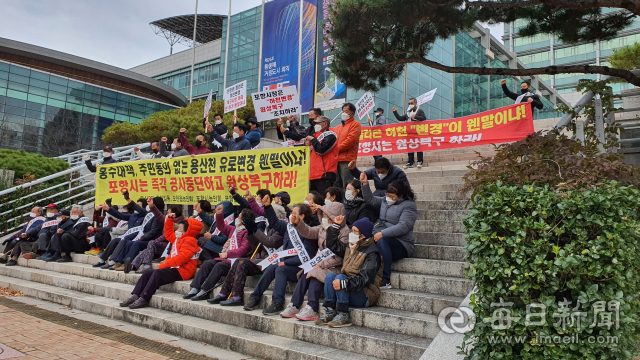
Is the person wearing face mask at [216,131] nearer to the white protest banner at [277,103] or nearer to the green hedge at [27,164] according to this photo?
the white protest banner at [277,103]

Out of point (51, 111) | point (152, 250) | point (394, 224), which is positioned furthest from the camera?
point (51, 111)

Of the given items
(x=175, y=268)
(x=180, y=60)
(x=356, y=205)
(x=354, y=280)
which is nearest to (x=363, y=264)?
(x=354, y=280)

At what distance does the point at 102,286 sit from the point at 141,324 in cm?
194

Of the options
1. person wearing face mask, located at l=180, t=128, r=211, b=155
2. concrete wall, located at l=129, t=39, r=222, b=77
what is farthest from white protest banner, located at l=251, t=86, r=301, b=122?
concrete wall, located at l=129, t=39, r=222, b=77

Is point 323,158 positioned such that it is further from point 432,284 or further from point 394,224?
point 432,284

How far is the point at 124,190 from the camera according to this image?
1030 cm

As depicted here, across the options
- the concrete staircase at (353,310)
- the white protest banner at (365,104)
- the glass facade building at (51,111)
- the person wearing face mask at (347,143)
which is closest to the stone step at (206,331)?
the concrete staircase at (353,310)

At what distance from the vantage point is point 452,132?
10578mm

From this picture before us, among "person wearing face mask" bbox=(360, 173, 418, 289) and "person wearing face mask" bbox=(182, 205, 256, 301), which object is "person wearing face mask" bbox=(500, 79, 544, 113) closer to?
"person wearing face mask" bbox=(360, 173, 418, 289)

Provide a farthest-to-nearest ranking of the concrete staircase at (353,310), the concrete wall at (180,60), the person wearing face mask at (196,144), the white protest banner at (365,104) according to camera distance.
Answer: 1. the concrete wall at (180,60)
2. the white protest banner at (365,104)
3. the person wearing face mask at (196,144)
4. the concrete staircase at (353,310)

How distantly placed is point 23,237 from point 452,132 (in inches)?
419

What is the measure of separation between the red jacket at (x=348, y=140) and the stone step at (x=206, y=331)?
3414mm

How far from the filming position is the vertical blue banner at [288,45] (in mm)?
22984

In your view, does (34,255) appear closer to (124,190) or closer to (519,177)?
(124,190)
